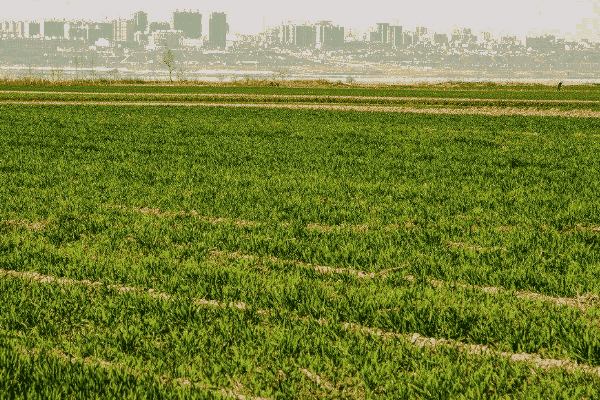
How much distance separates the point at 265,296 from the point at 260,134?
20.7m

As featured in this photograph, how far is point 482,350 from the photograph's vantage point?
6.02 metres

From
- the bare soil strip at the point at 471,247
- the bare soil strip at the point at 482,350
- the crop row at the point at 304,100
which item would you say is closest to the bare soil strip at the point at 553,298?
the bare soil strip at the point at 482,350

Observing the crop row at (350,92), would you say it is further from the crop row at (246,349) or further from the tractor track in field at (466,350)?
the crop row at (246,349)

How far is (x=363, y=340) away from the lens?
245 inches

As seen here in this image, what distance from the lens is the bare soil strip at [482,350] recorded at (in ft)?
18.8

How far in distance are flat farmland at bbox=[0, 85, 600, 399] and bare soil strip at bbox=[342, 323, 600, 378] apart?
1.1 inches

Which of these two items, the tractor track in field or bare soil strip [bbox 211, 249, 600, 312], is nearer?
the tractor track in field

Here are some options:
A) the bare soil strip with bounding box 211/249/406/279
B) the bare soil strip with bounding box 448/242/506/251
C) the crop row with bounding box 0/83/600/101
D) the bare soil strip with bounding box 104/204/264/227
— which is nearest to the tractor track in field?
the bare soil strip with bounding box 211/249/406/279

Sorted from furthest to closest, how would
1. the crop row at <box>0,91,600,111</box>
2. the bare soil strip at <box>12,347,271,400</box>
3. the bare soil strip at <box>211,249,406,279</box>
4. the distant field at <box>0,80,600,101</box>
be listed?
1. the distant field at <box>0,80,600,101</box>
2. the crop row at <box>0,91,600,111</box>
3. the bare soil strip at <box>211,249,406,279</box>
4. the bare soil strip at <box>12,347,271,400</box>

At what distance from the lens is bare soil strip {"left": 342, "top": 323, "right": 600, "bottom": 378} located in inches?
226

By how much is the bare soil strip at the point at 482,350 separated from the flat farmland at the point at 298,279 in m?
0.03

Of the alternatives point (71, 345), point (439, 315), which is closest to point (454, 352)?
point (439, 315)

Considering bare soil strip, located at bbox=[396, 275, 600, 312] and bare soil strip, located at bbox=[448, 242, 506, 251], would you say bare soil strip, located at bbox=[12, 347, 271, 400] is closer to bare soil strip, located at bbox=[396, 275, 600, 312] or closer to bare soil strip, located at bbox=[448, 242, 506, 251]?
bare soil strip, located at bbox=[396, 275, 600, 312]

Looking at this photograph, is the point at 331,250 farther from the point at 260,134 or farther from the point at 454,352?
the point at 260,134
